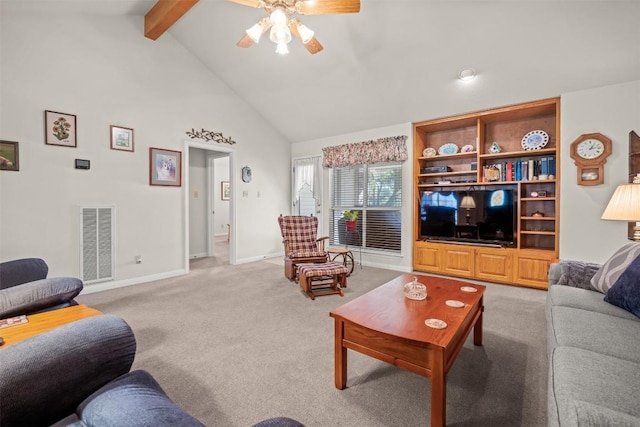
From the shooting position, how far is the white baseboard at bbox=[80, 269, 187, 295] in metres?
3.69

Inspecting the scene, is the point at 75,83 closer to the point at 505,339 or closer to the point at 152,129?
the point at 152,129

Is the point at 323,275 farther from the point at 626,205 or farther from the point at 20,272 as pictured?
the point at 626,205

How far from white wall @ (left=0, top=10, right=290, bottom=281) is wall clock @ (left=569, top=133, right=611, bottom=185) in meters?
4.94

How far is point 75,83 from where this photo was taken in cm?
360

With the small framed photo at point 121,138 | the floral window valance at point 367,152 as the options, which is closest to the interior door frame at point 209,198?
the small framed photo at point 121,138

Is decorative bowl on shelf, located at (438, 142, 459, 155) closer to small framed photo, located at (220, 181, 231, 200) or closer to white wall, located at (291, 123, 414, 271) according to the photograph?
white wall, located at (291, 123, 414, 271)

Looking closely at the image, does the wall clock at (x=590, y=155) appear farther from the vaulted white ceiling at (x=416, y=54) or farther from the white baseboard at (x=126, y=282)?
the white baseboard at (x=126, y=282)

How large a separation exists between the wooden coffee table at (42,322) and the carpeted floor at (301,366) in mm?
552

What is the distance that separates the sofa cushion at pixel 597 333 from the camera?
1.38m

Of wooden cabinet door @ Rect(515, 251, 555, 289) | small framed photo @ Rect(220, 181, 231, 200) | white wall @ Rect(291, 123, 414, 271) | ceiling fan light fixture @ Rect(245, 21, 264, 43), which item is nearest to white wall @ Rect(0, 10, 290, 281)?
white wall @ Rect(291, 123, 414, 271)

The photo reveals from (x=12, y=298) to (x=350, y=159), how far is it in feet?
15.2

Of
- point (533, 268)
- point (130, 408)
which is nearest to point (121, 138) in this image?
point (130, 408)

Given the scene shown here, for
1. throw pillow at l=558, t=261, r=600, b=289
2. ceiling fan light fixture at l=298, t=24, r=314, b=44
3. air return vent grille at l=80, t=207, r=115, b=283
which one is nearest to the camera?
throw pillow at l=558, t=261, r=600, b=289

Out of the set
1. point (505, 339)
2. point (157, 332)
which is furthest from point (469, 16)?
point (157, 332)
